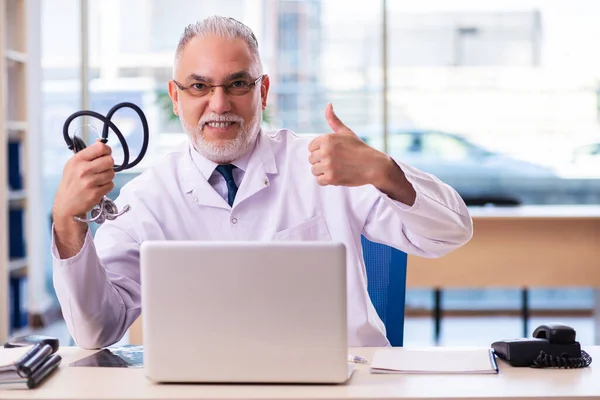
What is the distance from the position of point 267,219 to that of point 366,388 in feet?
2.32

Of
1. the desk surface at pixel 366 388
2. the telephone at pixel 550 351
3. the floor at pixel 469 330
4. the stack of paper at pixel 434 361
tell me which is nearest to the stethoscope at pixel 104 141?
the desk surface at pixel 366 388

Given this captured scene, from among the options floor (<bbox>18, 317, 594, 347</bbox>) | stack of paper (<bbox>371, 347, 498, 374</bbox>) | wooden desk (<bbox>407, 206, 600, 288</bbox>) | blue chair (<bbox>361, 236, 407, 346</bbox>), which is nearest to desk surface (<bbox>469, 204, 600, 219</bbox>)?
wooden desk (<bbox>407, 206, 600, 288</bbox>)

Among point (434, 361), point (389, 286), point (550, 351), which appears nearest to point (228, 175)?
point (389, 286)

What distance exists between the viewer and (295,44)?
5.36m

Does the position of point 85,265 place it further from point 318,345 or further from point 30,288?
point 30,288

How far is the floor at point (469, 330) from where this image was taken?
4562 mm

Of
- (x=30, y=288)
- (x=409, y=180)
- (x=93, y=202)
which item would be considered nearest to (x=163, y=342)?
(x=93, y=202)

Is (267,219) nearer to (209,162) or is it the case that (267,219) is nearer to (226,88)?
(209,162)

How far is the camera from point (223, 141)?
1973 millimetres

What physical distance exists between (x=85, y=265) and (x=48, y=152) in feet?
12.5

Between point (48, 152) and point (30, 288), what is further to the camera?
point (48, 152)

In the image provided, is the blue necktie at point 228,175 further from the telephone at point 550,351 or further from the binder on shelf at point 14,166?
the binder on shelf at point 14,166

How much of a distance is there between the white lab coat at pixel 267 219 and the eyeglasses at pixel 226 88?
0.49 feet

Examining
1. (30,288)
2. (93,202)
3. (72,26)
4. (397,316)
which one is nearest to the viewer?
(93,202)
